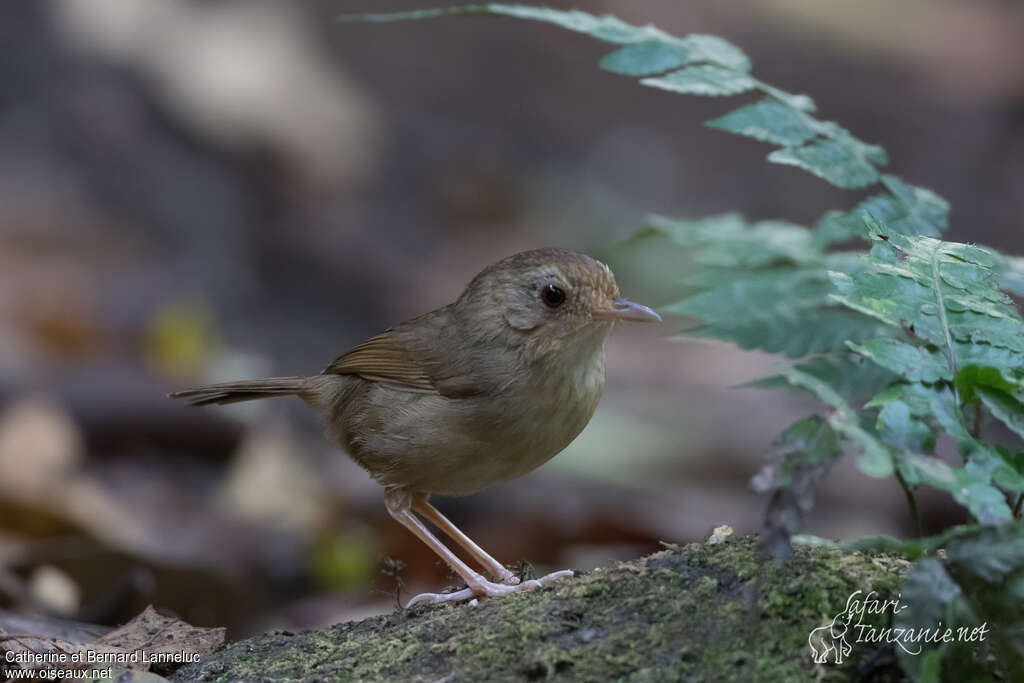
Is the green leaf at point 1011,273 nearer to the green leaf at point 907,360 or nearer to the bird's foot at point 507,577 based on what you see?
the green leaf at point 907,360

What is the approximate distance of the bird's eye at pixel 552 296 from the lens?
4395 mm

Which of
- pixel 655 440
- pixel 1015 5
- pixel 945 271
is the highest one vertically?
pixel 945 271

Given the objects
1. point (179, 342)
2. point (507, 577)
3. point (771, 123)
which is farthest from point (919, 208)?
point (179, 342)

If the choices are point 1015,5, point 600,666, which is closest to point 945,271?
point 600,666

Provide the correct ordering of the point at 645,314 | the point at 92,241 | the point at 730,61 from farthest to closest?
1. the point at 92,241
2. the point at 645,314
3. the point at 730,61

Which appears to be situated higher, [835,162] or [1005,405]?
[835,162]

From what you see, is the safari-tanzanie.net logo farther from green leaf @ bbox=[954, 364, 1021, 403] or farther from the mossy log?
green leaf @ bbox=[954, 364, 1021, 403]

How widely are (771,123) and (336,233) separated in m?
7.74

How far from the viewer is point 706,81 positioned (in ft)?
12.6

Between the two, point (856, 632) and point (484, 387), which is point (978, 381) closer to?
point (856, 632)

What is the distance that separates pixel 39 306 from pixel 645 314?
6.03 m

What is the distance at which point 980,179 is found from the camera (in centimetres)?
1235

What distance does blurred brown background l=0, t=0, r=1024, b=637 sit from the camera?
21.5 feet

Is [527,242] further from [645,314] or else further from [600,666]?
[600,666]
